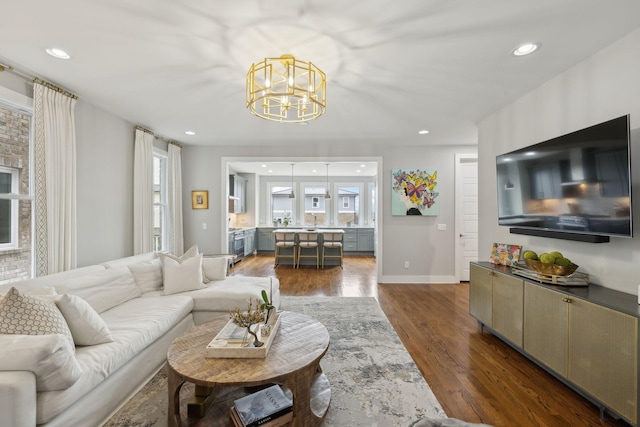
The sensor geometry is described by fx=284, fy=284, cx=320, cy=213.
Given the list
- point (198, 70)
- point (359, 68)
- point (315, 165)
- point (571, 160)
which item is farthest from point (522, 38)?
point (315, 165)

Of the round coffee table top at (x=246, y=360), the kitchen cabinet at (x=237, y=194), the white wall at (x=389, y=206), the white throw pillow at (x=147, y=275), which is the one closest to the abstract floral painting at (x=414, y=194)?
the white wall at (x=389, y=206)

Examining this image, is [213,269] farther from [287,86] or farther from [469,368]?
[469,368]

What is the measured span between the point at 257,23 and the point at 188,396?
260cm

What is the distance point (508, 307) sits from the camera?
2707 millimetres

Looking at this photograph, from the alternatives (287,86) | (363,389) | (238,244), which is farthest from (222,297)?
(238,244)

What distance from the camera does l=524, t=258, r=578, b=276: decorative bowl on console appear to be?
2260 mm

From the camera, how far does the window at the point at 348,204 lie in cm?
929

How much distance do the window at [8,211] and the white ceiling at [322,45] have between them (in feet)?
3.13

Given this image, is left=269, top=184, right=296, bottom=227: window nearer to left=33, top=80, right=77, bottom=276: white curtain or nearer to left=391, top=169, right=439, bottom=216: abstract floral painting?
left=391, top=169, right=439, bottom=216: abstract floral painting

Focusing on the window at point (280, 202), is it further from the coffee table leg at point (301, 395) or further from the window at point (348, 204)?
the coffee table leg at point (301, 395)

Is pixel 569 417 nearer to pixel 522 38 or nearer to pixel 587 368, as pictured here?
pixel 587 368

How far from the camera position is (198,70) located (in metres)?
2.54

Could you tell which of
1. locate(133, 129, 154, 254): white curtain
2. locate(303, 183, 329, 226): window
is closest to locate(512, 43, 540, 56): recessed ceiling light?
locate(133, 129, 154, 254): white curtain

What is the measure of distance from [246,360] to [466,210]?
4.98 metres
